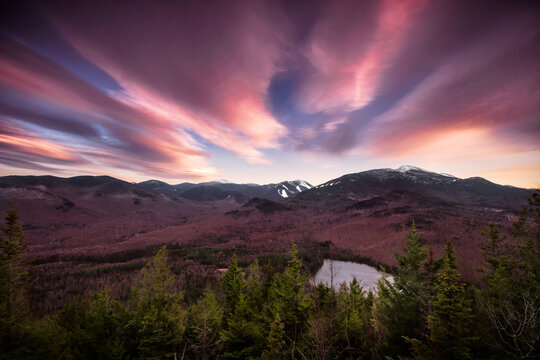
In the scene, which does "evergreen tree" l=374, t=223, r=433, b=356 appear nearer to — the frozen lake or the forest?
the forest

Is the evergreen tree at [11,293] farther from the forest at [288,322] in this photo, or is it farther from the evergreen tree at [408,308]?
the evergreen tree at [408,308]

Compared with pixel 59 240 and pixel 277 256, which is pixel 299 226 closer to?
pixel 277 256

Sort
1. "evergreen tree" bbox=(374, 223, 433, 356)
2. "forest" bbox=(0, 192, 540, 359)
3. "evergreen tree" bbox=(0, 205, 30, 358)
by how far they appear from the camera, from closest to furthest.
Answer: "forest" bbox=(0, 192, 540, 359) → "evergreen tree" bbox=(0, 205, 30, 358) → "evergreen tree" bbox=(374, 223, 433, 356)

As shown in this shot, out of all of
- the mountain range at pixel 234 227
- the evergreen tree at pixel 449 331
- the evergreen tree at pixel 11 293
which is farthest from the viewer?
the mountain range at pixel 234 227

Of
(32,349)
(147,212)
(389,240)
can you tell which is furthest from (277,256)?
(147,212)

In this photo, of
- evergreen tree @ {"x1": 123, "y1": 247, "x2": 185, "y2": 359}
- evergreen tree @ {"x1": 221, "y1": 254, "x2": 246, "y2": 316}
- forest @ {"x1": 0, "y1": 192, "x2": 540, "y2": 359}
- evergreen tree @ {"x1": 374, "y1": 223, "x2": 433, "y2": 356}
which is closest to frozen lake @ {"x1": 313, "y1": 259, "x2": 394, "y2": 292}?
evergreen tree @ {"x1": 374, "y1": 223, "x2": 433, "y2": 356}

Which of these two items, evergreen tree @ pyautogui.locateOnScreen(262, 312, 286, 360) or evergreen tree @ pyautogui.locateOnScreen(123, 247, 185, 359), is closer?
evergreen tree @ pyautogui.locateOnScreen(262, 312, 286, 360)

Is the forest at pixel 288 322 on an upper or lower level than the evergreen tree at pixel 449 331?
lower

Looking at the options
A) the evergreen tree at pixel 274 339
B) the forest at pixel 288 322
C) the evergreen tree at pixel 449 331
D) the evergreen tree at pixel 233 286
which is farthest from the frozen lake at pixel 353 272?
the evergreen tree at pixel 449 331

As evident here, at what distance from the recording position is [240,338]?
12.5 meters

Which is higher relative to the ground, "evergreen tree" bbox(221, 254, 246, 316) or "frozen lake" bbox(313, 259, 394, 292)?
"evergreen tree" bbox(221, 254, 246, 316)

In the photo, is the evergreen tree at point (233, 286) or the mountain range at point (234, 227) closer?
the evergreen tree at point (233, 286)

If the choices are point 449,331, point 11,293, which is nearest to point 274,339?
point 449,331

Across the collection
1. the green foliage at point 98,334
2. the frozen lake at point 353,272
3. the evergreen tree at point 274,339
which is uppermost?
the evergreen tree at point 274,339
